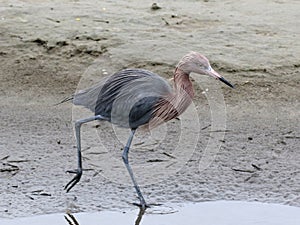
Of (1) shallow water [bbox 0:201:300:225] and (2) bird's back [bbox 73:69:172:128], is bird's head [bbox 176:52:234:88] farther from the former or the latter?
(1) shallow water [bbox 0:201:300:225]

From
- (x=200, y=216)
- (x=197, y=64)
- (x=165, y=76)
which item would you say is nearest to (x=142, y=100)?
(x=197, y=64)

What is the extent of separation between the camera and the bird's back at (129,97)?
654 centimetres

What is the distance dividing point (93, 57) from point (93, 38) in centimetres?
29

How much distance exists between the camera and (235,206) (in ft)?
20.8

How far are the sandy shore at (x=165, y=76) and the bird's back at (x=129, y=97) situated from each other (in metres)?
0.52

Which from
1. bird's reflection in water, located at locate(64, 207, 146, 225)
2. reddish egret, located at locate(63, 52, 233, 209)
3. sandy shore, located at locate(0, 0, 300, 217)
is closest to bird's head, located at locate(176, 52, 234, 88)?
reddish egret, located at locate(63, 52, 233, 209)

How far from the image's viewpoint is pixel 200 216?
20.2 ft

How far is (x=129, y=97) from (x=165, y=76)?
2279 millimetres

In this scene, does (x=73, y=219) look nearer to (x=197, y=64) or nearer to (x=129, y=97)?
(x=129, y=97)

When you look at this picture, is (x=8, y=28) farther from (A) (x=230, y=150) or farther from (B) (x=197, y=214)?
(B) (x=197, y=214)

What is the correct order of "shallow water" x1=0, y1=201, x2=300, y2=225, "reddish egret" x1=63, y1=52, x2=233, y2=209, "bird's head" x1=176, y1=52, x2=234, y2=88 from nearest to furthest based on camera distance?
"shallow water" x1=0, y1=201, x2=300, y2=225, "bird's head" x1=176, y1=52, x2=234, y2=88, "reddish egret" x1=63, y1=52, x2=233, y2=209

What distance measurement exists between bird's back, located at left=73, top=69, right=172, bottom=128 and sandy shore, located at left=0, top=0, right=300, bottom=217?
0.52 meters

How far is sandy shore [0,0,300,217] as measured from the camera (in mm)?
6633

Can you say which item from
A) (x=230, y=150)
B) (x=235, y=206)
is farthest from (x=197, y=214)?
(x=230, y=150)
